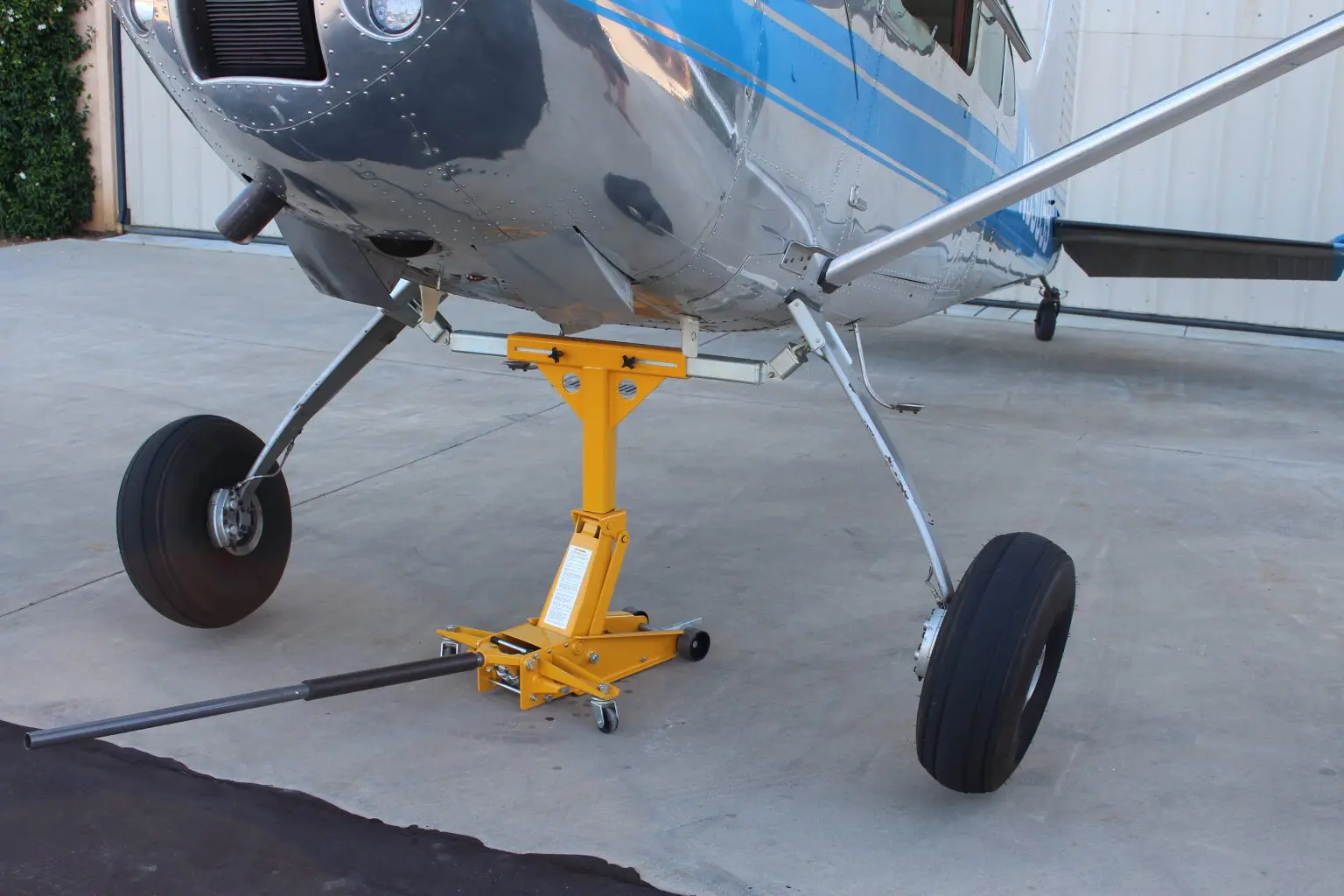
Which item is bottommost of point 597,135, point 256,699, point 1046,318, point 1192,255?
point 256,699

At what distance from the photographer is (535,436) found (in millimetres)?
6359

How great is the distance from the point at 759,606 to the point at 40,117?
10.9 m

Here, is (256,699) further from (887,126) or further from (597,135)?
(887,126)

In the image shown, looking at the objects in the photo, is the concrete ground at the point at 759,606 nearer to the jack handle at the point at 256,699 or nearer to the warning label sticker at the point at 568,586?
the jack handle at the point at 256,699

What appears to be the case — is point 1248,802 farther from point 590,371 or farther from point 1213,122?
point 1213,122

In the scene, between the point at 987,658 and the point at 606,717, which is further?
the point at 606,717

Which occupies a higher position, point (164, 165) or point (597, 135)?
point (164, 165)

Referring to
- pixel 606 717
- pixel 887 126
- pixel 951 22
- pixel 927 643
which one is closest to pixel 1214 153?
pixel 951 22

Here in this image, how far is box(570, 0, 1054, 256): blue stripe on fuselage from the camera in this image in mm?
2621

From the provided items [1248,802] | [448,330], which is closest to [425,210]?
[448,330]

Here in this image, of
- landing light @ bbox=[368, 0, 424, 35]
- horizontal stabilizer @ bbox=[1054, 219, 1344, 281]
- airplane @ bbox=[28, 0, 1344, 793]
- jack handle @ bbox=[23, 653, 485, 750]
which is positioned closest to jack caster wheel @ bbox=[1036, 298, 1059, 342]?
horizontal stabilizer @ bbox=[1054, 219, 1344, 281]

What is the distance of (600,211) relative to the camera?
108 inches

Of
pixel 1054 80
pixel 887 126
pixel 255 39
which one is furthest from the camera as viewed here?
pixel 1054 80

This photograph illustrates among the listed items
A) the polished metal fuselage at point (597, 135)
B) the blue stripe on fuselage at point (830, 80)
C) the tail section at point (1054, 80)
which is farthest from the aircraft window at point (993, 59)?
the tail section at point (1054, 80)
